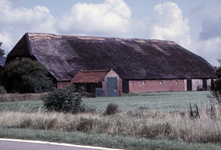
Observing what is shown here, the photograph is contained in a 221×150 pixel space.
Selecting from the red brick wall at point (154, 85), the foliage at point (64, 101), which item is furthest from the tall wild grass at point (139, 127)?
the red brick wall at point (154, 85)

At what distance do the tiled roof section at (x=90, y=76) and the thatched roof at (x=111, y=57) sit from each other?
166 cm

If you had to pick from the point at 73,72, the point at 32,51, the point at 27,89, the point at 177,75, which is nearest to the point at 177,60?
the point at 177,75

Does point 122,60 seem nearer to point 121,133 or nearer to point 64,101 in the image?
point 64,101

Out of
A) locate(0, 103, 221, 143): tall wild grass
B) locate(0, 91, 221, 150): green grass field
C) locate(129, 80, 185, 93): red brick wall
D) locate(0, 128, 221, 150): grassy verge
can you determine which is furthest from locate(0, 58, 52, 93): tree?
locate(0, 128, 221, 150): grassy verge

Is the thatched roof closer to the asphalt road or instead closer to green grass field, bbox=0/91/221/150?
green grass field, bbox=0/91/221/150

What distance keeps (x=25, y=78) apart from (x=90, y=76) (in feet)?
27.6

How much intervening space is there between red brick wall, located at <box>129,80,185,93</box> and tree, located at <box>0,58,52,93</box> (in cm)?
1471

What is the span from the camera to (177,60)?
193 feet

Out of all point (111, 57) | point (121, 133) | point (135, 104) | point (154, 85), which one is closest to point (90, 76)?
point (111, 57)

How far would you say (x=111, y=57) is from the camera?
51.5 meters

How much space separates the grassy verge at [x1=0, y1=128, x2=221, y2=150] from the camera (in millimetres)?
7793

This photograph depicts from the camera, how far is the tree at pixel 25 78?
3625 centimetres

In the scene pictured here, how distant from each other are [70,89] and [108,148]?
29.7 ft

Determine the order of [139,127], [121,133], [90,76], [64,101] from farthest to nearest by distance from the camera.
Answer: [90,76] < [64,101] < [139,127] < [121,133]
